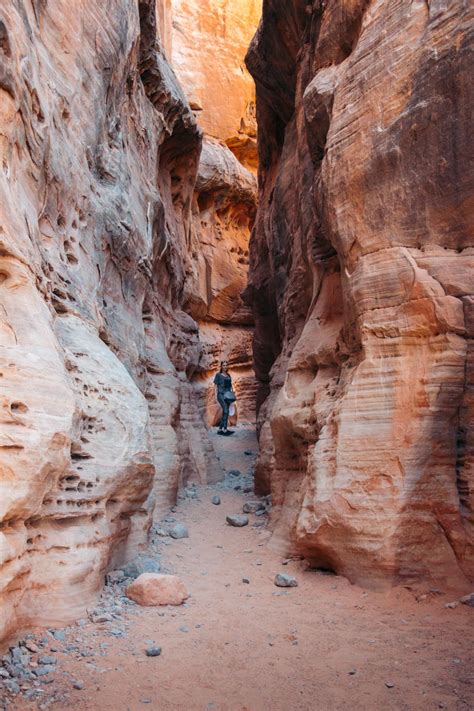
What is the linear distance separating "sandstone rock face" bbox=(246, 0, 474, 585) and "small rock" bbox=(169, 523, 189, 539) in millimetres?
1423

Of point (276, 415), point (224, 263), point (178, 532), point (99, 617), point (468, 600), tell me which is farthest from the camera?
point (224, 263)

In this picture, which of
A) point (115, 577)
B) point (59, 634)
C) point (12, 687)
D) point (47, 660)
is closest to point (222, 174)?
point (115, 577)

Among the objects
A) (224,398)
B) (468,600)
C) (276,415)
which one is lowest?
(468,600)

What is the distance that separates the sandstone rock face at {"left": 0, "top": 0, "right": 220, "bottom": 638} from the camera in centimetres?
428

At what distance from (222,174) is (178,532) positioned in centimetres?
1773

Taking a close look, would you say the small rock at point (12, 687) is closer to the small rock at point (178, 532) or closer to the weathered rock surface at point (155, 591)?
the weathered rock surface at point (155, 591)

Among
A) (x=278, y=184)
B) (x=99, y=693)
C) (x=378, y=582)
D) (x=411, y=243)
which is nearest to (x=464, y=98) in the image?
(x=411, y=243)

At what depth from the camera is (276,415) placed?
27.1ft

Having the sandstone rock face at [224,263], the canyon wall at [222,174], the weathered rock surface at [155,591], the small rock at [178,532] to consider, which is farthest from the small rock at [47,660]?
the sandstone rock face at [224,263]

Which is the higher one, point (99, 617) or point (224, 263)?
point (224, 263)

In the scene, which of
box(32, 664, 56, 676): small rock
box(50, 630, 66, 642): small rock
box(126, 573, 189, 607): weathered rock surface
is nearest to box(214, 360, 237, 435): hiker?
box(126, 573, 189, 607): weathered rock surface

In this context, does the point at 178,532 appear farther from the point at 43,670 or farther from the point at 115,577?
the point at 43,670

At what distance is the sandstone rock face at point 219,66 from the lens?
25203 millimetres

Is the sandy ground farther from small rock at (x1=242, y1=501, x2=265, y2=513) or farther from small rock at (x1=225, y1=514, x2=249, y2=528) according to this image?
small rock at (x1=242, y1=501, x2=265, y2=513)
